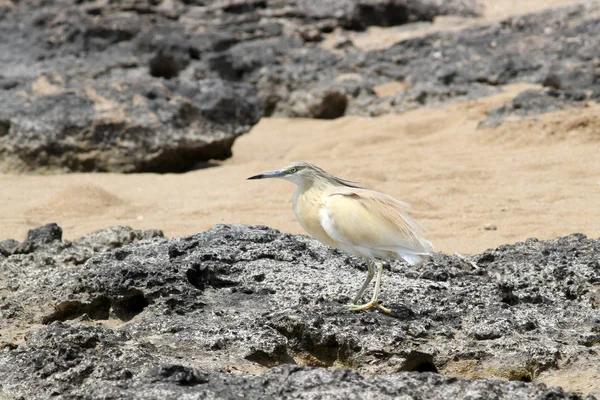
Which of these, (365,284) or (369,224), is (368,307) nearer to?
(365,284)

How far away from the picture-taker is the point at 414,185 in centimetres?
811

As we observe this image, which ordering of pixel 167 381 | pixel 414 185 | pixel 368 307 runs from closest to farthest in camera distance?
pixel 167 381
pixel 368 307
pixel 414 185

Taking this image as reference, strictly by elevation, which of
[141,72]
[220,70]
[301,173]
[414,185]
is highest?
[301,173]

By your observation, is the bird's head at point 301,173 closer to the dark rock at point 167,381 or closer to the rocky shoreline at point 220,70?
the dark rock at point 167,381

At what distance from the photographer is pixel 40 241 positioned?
18.0 feet

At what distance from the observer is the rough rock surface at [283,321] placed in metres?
3.22

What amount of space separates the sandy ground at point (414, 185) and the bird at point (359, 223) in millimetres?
1873

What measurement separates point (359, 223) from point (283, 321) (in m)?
0.62

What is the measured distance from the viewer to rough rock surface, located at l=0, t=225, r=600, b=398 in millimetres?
3217

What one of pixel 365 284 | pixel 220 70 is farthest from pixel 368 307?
pixel 220 70

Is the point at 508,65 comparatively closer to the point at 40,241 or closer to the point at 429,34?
the point at 429,34

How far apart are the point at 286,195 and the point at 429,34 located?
6161 millimetres

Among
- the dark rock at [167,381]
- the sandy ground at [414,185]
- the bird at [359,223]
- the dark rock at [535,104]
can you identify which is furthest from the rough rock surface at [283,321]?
the dark rock at [535,104]

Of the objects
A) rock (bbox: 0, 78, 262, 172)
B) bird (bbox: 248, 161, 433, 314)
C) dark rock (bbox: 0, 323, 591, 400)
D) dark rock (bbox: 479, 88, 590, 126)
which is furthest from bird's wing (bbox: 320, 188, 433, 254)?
dark rock (bbox: 479, 88, 590, 126)
